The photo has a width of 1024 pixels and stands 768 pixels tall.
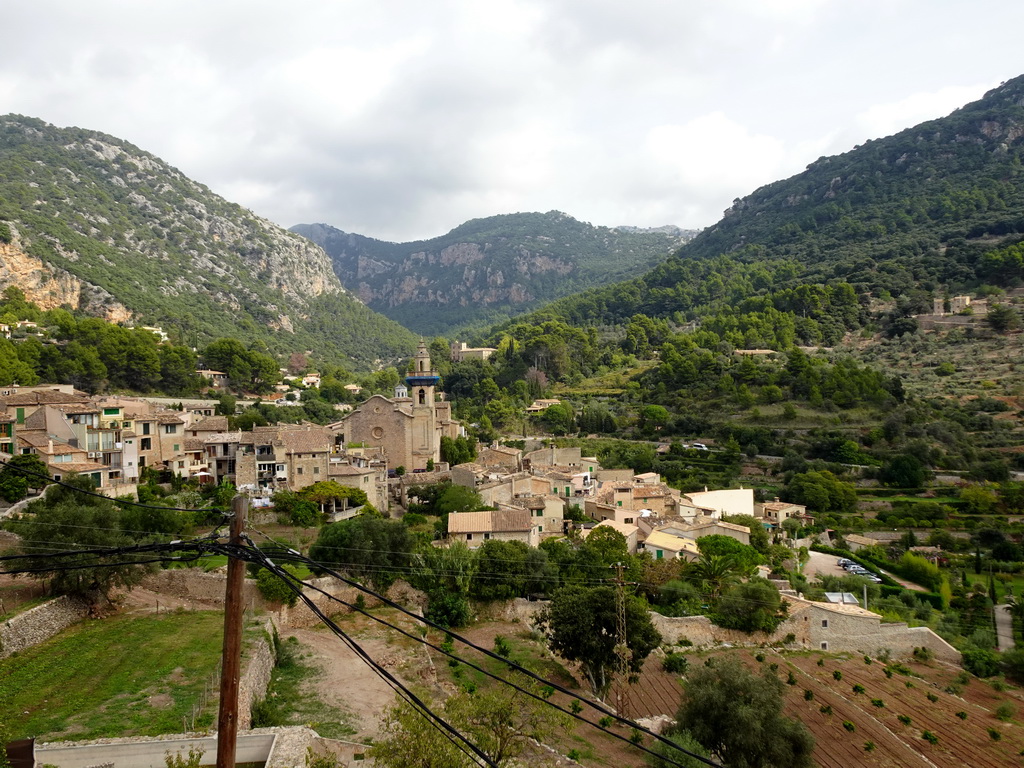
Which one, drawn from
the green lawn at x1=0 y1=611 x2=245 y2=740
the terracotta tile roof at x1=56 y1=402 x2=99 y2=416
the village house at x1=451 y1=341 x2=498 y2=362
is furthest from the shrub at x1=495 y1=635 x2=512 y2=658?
the village house at x1=451 y1=341 x2=498 y2=362

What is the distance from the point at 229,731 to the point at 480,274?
188m

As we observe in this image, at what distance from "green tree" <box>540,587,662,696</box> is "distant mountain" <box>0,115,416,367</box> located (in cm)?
5334

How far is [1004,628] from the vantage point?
1054 inches

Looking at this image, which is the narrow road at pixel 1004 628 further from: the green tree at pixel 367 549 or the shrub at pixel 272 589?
the shrub at pixel 272 589

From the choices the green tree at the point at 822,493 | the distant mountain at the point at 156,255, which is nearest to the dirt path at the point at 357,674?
the green tree at the point at 822,493

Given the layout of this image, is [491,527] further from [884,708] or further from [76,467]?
[76,467]

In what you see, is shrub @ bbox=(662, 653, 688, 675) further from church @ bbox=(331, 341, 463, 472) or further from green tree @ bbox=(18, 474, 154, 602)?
church @ bbox=(331, 341, 463, 472)

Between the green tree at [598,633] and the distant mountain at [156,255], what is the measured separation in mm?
53340

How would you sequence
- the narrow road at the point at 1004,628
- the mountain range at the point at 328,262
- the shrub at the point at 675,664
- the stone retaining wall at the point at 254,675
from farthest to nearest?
the mountain range at the point at 328,262 < the narrow road at the point at 1004,628 < the shrub at the point at 675,664 < the stone retaining wall at the point at 254,675

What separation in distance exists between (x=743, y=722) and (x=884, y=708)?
789cm

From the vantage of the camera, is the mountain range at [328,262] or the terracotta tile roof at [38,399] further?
the mountain range at [328,262]

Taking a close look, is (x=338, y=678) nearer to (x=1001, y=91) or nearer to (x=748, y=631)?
(x=748, y=631)

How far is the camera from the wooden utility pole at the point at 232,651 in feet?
17.5

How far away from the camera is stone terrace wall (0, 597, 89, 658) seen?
14.8 metres
